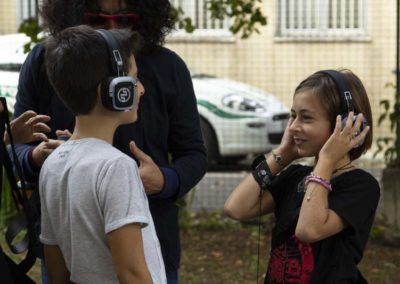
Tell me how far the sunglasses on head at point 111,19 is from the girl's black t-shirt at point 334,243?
77 centimetres

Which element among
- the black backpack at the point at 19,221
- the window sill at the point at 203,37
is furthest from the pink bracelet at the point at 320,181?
the window sill at the point at 203,37

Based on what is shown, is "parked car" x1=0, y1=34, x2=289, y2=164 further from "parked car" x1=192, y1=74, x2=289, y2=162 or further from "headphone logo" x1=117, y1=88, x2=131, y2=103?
"headphone logo" x1=117, y1=88, x2=131, y2=103

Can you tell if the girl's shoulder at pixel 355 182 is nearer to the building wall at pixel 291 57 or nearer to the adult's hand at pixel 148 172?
the adult's hand at pixel 148 172

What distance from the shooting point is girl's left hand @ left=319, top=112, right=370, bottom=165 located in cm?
312

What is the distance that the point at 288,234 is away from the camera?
10.6 ft

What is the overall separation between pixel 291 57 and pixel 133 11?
32.7 ft

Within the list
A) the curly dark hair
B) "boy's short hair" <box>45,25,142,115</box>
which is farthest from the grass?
"boy's short hair" <box>45,25,142,115</box>

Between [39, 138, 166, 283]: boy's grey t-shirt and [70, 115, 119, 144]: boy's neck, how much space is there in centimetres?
3

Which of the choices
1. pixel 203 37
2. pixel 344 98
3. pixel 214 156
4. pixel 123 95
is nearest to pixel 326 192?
pixel 344 98

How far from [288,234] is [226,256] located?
4428 mm

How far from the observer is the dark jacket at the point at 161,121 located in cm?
321

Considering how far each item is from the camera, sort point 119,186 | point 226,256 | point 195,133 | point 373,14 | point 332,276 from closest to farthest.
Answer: point 119,186 < point 332,276 < point 195,133 < point 226,256 < point 373,14

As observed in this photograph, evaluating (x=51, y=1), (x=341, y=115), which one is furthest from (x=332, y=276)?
(x=51, y=1)

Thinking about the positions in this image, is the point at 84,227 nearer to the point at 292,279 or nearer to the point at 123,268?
the point at 123,268
